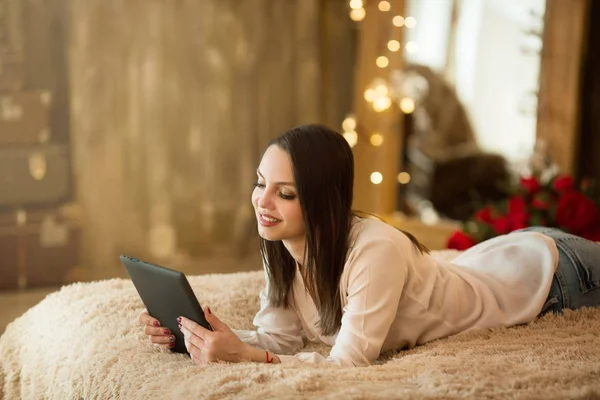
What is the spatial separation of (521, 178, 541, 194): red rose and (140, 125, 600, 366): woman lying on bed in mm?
991

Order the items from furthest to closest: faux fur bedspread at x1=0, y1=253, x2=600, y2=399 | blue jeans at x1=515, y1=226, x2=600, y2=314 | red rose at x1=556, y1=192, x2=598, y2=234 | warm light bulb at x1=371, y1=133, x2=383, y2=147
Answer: warm light bulb at x1=371, y1=133, x2=383, y2=147 → red rose at x1=556, y1=192, x2=598, y2=234 → blue jeans at x1=515, y1=226, x2=600, y2=314 → faux fur bedspread at x1=0, y1=253, x2=600, y2=399

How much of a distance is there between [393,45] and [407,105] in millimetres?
327

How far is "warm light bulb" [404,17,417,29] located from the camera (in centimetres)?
405

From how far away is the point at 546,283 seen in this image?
6.00 ft

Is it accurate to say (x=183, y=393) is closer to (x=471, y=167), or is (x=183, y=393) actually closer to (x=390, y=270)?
(x=390, y=270)

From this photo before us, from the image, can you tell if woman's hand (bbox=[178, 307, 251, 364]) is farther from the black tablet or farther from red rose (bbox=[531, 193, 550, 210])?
red rose (bbox=[531, 193, 550, 210])

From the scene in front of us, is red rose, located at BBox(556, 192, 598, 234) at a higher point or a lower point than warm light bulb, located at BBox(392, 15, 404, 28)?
lower

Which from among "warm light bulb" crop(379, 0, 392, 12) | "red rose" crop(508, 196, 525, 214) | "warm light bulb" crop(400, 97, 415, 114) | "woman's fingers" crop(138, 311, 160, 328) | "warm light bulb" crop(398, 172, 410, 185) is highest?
"warm light bulb" crop(379, 0, 392, 12)

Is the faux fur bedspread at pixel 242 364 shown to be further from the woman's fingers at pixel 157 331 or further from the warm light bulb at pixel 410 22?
the warm light bulb at pixel 410 22

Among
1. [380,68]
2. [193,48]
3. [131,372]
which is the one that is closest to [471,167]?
[380,68]

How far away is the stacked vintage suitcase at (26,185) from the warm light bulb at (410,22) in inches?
74.0

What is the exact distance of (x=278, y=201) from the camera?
5.21ft

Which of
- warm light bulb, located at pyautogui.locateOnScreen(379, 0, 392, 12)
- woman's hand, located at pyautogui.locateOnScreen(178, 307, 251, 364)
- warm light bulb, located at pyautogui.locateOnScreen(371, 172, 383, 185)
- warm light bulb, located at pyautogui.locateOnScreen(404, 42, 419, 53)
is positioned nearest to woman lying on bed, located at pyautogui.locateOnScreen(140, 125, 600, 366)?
woman's hand, located at pyautogui.locateOnScreen(178, 307, 251, 364)

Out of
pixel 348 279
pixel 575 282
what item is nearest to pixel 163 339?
pixel 348 279
